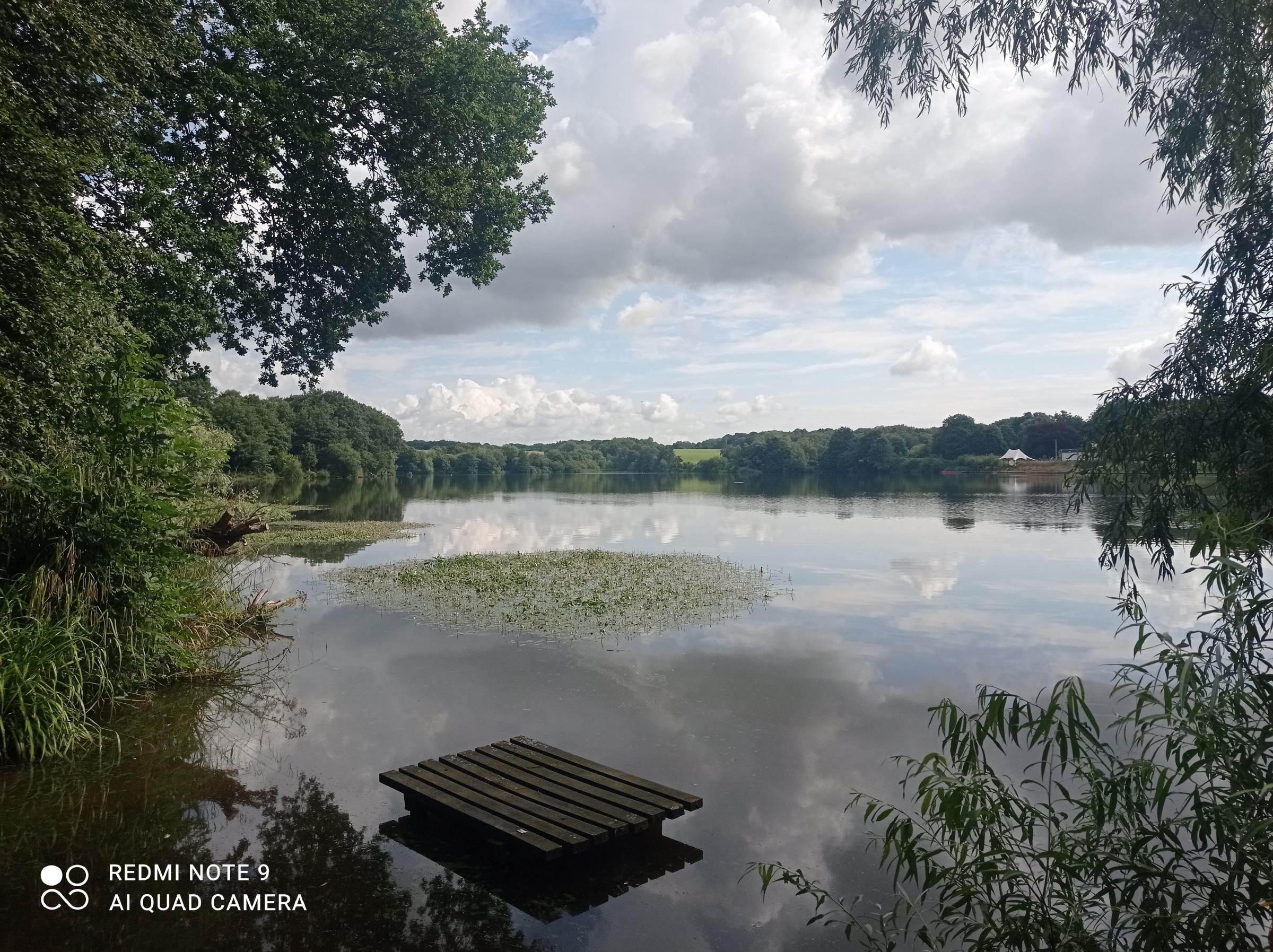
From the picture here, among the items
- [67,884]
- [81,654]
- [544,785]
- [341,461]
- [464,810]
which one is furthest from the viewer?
[341,461]

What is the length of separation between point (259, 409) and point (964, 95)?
7558 cm

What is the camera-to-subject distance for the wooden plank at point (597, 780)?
6.03 metres

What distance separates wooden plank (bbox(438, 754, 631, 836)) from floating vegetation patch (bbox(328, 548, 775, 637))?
675cm

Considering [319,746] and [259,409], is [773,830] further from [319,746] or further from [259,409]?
[259,409]

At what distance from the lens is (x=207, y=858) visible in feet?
18.4

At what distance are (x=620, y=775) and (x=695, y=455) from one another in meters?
142

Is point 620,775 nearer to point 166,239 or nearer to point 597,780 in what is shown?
point 597,780

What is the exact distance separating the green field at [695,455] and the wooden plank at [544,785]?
126610 mm

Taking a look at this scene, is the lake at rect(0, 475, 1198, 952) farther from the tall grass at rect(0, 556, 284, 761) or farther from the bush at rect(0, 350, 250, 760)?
the bush at rect(0, 350, 250, 760)

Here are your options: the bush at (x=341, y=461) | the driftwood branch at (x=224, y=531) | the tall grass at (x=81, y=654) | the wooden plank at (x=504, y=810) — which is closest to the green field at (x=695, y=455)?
the bush at (x=341, y=461)

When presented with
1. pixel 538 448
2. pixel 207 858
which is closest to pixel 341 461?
pixel 538 448

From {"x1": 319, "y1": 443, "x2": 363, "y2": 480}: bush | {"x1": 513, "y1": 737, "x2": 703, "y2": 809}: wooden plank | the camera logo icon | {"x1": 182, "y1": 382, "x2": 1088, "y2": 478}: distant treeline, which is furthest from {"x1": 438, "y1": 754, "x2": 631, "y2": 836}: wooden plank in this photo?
{"x1": 319, "y1": 443, "x2": 363, "y2": 480}: bush

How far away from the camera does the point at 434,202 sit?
48.8 feet

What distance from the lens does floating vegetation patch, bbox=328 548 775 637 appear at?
14961 mm
